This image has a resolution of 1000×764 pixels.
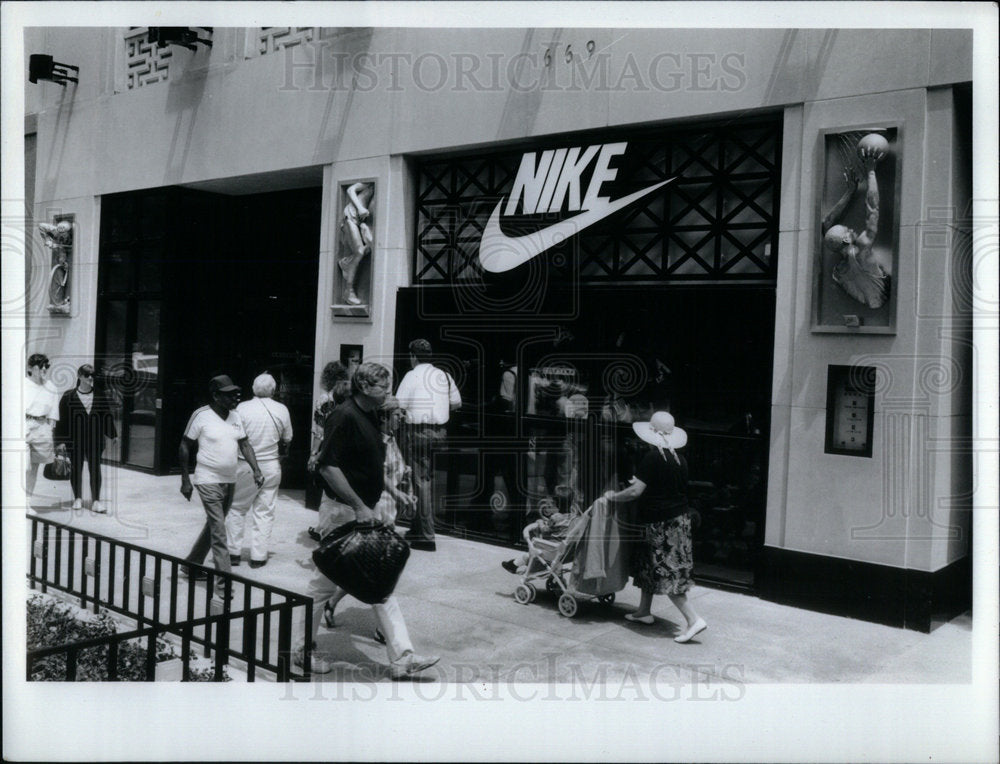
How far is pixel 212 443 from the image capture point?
21.6 feet

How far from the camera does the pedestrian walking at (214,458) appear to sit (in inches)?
257

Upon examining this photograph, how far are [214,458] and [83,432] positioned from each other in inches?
76.6

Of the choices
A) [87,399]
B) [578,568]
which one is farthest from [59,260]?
[578,568]

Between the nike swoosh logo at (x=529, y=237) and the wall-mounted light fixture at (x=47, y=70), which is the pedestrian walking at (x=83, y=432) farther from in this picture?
the nike swoosh logo at (x=529, y=237)

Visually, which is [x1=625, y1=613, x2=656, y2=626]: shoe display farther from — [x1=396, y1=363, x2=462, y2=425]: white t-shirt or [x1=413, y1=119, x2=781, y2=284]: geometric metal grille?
[x1=413, y1=119, x2=781, y2=284]: geometric metal grille

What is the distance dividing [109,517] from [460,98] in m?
4.64

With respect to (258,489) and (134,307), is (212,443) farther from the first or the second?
(134,307)

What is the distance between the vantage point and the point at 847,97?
6098 millimetres

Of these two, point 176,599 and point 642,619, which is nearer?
point 176,599

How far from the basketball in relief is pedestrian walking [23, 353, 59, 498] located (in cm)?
629

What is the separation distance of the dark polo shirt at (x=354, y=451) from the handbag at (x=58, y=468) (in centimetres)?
281

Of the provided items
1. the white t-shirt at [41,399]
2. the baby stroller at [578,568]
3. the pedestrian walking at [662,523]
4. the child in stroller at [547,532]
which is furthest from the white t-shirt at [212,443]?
the pedestrian walking at [662,523]

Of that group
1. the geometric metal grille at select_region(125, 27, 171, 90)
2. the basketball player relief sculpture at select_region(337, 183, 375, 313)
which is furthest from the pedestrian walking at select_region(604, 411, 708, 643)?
the geometric metal grille at select_region(125, 27, 171, 90)

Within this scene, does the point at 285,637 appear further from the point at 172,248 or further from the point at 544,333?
the point at 172,248
